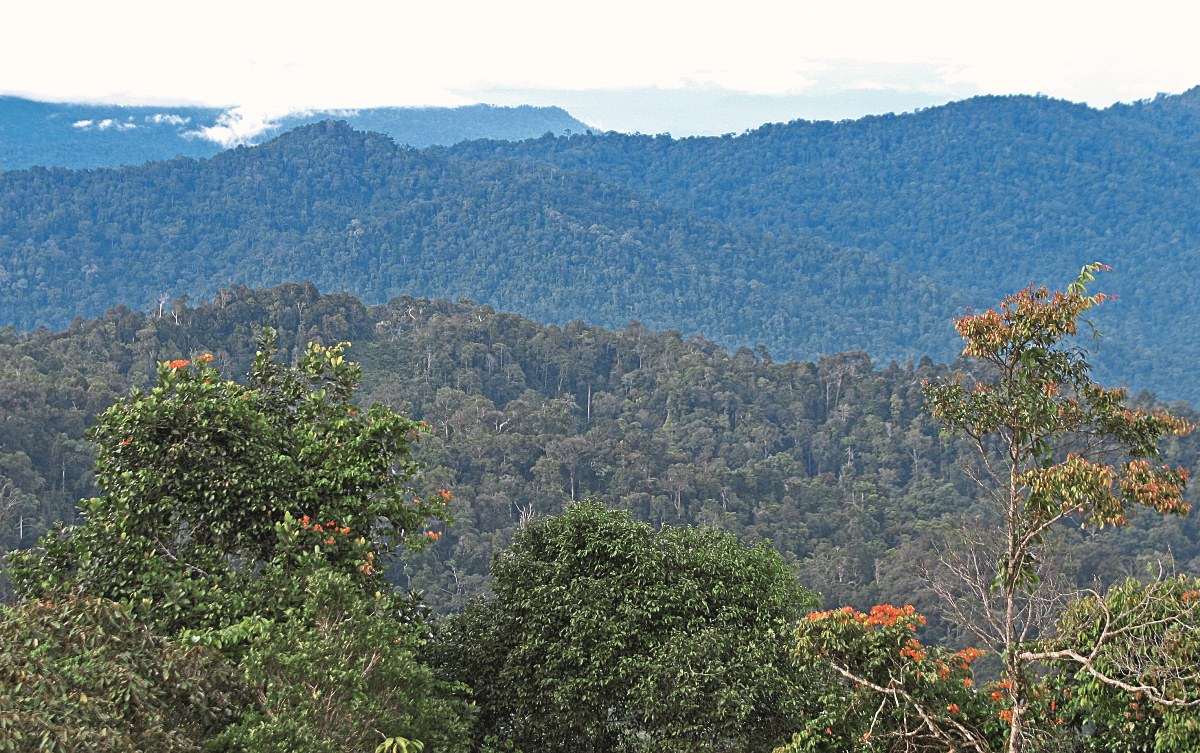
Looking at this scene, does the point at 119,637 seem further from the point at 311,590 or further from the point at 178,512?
the point at 178,512

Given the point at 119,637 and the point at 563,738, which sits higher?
the point at 119,637

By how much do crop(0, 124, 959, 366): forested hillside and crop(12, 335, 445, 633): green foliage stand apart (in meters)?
139

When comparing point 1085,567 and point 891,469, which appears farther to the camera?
point 891,469

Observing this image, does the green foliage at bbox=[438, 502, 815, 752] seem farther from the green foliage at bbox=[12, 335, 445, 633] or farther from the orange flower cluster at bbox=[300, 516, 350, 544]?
the orange flower cluster at bbox=[300, 516, 350, 544]

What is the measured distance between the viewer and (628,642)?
37.0ft

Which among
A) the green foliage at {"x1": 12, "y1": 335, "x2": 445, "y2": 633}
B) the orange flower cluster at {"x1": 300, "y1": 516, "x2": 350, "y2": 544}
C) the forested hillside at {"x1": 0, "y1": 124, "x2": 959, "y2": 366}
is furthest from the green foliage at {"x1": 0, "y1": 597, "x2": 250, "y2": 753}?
the forested hillside at {"x1": 0, "y1": 124, "x2": 959, "y2": 366}

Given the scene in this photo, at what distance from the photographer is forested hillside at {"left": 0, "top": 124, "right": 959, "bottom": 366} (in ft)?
500

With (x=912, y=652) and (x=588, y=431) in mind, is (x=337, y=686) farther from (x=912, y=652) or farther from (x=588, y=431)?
(x=588, y=431)

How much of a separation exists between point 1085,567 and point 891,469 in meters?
21.7

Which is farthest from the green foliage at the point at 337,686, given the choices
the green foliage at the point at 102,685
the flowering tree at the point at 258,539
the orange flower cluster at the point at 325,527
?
the orange flower cluster at the point at 325,527

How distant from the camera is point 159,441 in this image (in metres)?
10.9

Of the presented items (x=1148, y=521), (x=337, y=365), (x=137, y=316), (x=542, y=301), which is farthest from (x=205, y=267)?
(x=337, y=365)

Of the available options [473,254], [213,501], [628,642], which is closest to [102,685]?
[213,501]

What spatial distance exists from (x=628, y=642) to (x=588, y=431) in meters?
53.0
